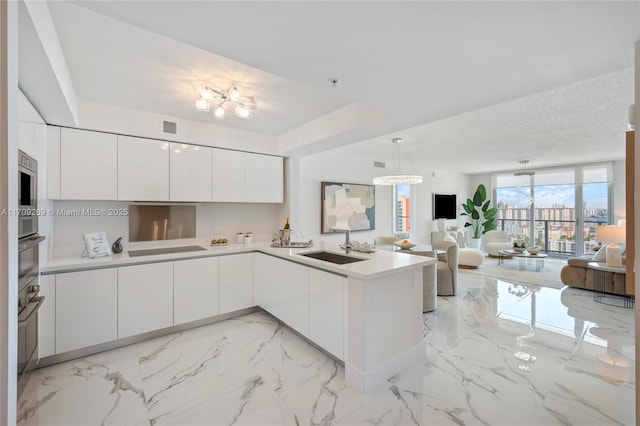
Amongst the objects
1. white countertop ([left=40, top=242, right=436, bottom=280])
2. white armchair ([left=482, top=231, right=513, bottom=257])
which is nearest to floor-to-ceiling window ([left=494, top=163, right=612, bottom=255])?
white armchair ([left=482, top=231, right=513, bottom=257])

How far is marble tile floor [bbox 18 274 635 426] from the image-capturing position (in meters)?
1.80

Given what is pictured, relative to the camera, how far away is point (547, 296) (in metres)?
4.17

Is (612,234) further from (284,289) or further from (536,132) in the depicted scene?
(284,289)

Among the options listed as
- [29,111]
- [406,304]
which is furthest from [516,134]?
[29,111]

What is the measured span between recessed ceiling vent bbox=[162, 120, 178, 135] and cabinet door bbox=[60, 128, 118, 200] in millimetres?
473

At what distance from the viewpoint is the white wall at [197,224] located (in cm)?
286

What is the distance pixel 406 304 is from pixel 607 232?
11.7 ft

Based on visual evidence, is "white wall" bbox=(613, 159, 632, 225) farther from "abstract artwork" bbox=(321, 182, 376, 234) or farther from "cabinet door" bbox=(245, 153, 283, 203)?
"cabinet door" bbox=(245, 153, 283, 203)

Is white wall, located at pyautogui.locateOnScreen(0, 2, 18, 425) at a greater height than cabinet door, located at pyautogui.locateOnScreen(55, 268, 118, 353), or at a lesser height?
greater

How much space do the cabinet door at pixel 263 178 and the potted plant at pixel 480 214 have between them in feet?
21.0

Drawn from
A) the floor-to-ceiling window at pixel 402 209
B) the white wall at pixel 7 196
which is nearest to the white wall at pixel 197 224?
the white wall at pixel 7 196

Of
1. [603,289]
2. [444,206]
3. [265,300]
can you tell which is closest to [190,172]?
[265,300]

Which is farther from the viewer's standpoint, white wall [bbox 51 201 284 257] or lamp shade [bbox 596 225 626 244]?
lamp shade [bbox 596 225 626 244]

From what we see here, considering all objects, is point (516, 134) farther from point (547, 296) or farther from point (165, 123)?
point (165, 123)
